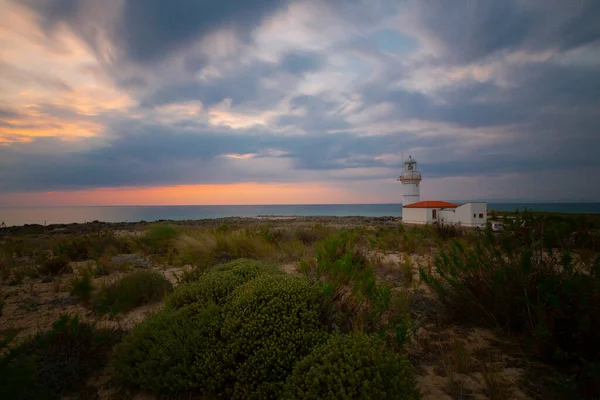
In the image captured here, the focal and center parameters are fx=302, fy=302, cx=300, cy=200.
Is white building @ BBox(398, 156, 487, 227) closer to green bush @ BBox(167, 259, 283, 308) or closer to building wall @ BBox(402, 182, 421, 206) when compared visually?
building wall @ BBox(402, 182, 421, 206)

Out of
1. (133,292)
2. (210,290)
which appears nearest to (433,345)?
(210,290)

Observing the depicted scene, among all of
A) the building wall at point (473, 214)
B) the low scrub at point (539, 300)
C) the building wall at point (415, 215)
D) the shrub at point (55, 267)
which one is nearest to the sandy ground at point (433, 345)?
the low scrub at point (539, 300)

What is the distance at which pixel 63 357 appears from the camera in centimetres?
291

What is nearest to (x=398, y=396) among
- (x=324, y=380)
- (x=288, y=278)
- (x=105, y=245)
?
(x=324, y=380)

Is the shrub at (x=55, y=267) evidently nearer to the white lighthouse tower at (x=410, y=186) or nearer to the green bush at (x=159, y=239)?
the green bush at (x=159, y=239)

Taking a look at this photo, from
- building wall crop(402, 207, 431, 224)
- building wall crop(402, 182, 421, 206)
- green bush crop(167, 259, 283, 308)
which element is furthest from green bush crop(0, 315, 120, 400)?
building wall crop(402, 182, 421, 206)

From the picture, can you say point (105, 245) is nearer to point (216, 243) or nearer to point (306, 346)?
point (216, 243)

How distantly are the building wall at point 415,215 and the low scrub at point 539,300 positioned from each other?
27.1 m

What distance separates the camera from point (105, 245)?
31.8 ft

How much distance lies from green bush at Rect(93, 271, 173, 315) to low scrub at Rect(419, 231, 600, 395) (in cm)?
435

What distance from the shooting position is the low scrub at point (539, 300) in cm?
258

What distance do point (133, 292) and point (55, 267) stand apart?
3.87 m

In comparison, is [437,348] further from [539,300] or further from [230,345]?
[230,345]

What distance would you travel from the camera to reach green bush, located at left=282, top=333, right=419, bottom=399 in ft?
6.82
